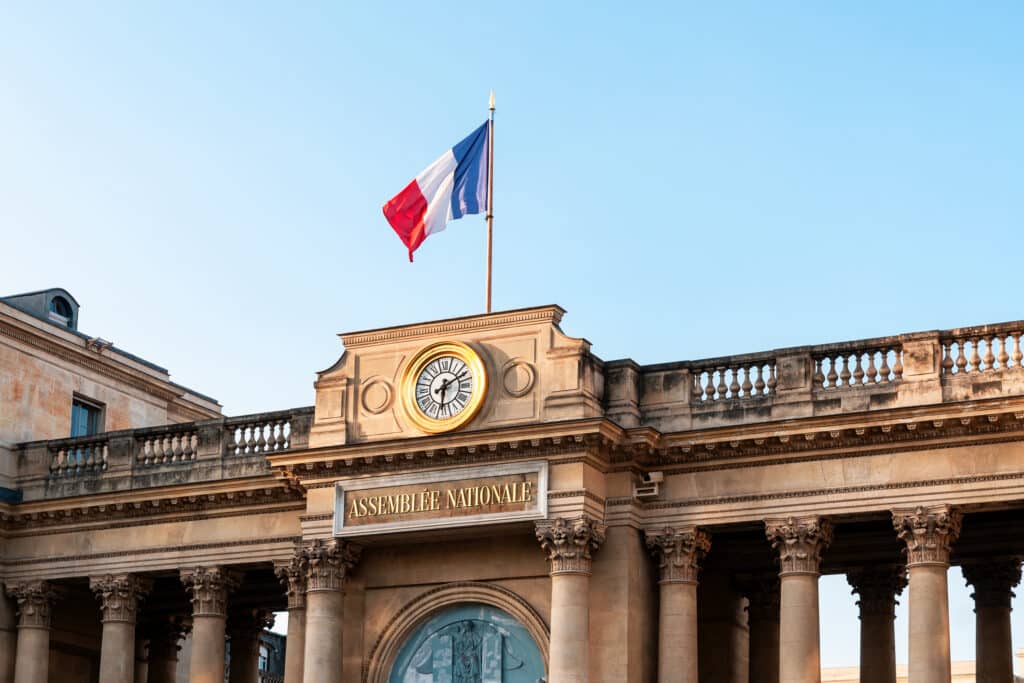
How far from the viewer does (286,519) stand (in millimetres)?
45719

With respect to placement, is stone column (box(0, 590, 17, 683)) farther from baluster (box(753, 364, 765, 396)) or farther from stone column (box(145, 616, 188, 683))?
baluster (box(753, 364, 765, 396))

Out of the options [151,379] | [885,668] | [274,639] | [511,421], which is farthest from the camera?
[274,639]

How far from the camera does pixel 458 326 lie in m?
42.8

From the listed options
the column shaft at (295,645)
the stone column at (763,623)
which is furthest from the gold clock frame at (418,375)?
the stone column at (763,623)

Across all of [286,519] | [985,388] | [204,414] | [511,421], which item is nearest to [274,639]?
[204,414]

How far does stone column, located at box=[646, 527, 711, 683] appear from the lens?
40.3 meters

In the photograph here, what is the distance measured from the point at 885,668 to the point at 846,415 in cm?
856

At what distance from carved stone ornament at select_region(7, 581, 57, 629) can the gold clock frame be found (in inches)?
464

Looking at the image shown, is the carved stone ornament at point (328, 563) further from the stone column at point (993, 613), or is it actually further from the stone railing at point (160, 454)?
the stone column at point (993, 613)

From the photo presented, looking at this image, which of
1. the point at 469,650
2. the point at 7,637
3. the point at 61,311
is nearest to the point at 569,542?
the point at 469,650

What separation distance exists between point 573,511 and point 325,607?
6441 mm

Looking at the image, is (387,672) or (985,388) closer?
(985,388)

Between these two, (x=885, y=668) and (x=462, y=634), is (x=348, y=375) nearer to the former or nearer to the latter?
(x=462, y=634)

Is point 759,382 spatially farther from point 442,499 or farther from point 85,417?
point 85,417
